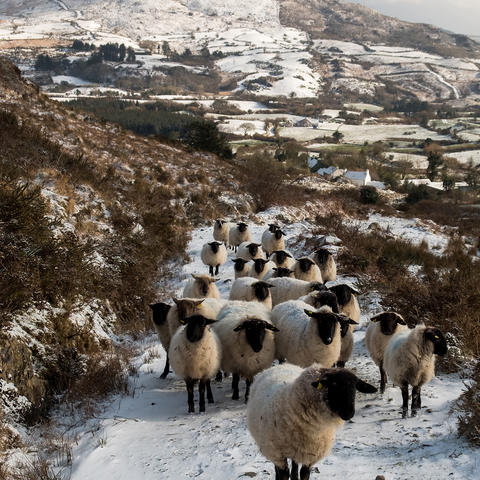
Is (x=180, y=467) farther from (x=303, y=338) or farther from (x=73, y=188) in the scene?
(x=73, y=188)

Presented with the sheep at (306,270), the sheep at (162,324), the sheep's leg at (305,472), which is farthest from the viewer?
the sheep at (306,270)

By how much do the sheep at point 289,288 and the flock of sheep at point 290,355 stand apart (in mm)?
23

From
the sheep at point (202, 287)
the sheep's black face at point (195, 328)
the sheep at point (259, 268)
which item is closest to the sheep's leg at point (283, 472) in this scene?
the sheep's black face at point (195, 328)

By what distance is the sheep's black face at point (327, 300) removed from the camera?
676 cm

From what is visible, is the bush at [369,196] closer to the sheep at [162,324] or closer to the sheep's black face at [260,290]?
the sheep's black face at [260,290]

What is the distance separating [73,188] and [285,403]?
34.5ft

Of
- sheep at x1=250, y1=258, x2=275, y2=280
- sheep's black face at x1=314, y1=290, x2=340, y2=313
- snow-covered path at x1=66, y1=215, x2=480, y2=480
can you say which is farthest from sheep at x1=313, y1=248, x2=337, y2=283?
snow-covered path at x1=66, y1=215, x2=480, y2=480

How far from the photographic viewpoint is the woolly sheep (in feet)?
47.0

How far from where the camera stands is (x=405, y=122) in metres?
154

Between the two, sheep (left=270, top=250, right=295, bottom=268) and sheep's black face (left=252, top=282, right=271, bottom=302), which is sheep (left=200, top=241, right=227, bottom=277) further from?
sheep's black face (left=252, top=282, right=271, bottom=302)

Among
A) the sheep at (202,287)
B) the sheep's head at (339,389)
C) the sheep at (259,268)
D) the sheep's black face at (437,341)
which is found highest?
the sheep's head at (339,389)

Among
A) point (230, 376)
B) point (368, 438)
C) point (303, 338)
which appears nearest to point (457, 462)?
point (368, 438)

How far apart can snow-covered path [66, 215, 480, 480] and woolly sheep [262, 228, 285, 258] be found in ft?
28.1

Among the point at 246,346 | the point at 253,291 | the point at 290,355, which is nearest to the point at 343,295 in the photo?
the point at 253,291
